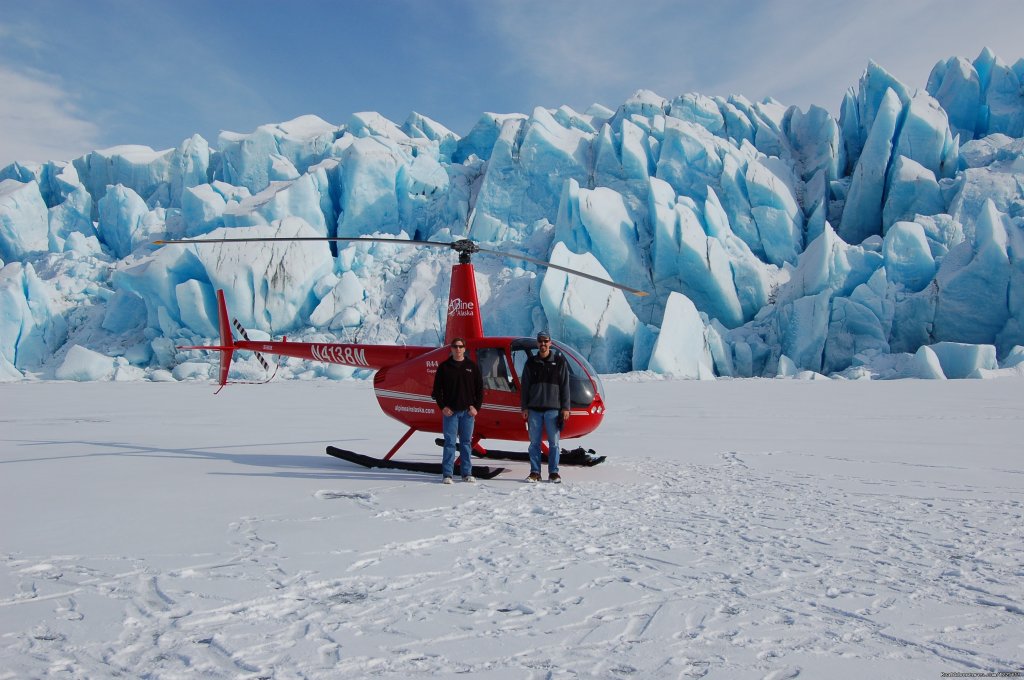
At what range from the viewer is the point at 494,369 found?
197 inches

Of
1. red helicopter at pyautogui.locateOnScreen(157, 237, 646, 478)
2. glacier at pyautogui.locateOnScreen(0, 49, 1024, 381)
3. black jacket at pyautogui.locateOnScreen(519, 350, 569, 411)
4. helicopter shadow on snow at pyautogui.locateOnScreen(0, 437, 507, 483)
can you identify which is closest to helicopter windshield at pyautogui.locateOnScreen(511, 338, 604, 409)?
red helicopter at pyautogui.locateOnScreen(157, 237, 646, 478)

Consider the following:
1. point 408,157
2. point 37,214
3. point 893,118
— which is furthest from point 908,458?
point 37,214

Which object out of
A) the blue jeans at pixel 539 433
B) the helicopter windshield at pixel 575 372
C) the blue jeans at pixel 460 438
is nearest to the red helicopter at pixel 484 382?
the helicopter windshield at pixel 575 372

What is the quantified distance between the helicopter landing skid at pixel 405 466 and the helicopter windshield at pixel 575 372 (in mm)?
785

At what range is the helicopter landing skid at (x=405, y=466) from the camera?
4664 millimetres

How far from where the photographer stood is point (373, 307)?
22406 mm

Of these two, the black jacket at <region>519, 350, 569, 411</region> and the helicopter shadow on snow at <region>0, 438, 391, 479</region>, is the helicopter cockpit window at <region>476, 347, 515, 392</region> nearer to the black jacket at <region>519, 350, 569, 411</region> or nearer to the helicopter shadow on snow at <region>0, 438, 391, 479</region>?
the black jacket at <region>519, 350, 569, 411</region>

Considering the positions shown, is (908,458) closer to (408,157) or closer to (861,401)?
(861,401)

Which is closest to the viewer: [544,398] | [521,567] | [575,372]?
[521,567]

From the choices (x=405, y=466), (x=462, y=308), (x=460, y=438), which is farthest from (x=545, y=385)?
(x=405, y=466)

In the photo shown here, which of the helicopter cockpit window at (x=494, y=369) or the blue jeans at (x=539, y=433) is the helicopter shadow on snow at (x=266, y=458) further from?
the helicopter cockpit window at (x=494, y=369)

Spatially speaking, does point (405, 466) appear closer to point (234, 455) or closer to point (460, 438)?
point (460, 438)

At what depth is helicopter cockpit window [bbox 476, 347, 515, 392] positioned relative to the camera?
497cm

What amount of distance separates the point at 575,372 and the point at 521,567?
2388 millimetres
